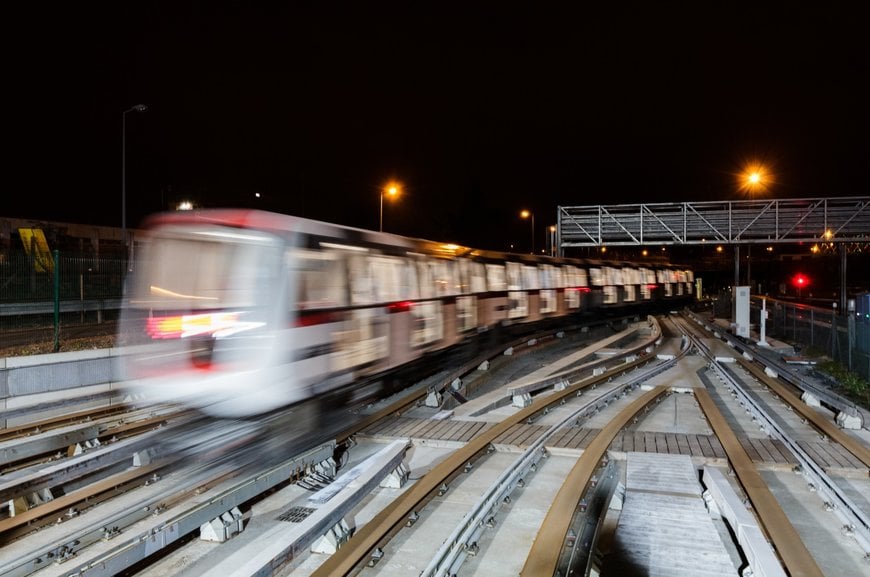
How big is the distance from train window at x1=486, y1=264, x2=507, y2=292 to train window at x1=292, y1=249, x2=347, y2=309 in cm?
850

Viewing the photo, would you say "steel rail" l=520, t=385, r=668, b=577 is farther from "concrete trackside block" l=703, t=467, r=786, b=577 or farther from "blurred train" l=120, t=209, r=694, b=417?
"blurred train" l=120, t=209, r=694, b=417

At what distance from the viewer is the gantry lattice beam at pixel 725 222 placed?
93.8 ft

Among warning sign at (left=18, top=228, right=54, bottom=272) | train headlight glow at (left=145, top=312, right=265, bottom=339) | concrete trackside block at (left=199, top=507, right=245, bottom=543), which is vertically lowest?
concrete trackside block at (left=199, top=507, right=245, bottom=543)

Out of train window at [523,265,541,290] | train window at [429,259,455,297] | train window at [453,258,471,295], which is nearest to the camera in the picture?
train window at [429,259,455,297]

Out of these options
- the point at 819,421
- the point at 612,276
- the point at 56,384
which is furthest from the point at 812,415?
Answer: the point at 612,276

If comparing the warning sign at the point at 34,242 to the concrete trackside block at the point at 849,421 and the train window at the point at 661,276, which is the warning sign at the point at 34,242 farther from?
the train window at the point at 661,276

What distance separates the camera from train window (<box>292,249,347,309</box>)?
869 centimetres

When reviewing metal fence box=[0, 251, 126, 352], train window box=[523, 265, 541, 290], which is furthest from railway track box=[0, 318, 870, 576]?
metal fence box=[0, 251, 126, 352]

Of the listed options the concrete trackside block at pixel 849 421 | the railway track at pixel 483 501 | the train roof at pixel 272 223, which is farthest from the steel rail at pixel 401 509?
the concrete trackside block at pixel 849 421

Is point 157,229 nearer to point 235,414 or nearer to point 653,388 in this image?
point 235,414

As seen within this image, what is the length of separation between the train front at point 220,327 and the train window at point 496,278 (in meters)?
10.0

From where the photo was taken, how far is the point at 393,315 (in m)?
11.7

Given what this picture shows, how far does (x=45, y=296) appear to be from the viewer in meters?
17.1

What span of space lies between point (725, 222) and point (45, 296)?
28.3 metres
